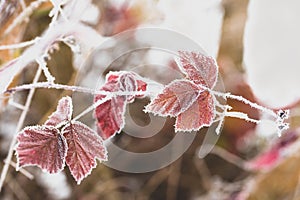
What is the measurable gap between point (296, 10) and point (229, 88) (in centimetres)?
9

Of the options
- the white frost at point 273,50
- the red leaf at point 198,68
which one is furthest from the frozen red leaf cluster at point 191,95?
the white frost at point 273,50

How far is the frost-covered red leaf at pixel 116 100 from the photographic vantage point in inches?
10.6

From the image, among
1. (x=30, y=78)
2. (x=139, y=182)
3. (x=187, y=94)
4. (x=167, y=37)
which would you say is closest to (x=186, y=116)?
(x=187, y=94)

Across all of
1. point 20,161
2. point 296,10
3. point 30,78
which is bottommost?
point 20,161

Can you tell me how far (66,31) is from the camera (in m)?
0.29

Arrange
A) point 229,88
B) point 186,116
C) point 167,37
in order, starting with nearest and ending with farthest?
point 186,116 → point 167,37 → point 229,88

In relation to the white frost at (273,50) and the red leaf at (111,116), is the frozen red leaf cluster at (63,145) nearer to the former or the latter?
the red leaf at (111,116)

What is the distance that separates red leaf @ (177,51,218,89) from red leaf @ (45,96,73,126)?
50 millimetres

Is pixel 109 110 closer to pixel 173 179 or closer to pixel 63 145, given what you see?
pixel 63 145

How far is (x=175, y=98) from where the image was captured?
9.8 inches

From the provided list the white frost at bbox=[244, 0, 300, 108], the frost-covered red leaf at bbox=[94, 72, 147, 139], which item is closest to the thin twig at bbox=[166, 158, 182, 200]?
the white frost at bbox=[244, 0, 300, 108]

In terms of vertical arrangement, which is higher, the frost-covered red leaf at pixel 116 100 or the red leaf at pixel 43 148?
the frost-covered red leaf at pixel 116 100

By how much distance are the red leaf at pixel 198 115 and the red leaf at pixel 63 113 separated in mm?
47

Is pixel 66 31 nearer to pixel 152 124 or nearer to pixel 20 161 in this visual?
pixel 20 161
